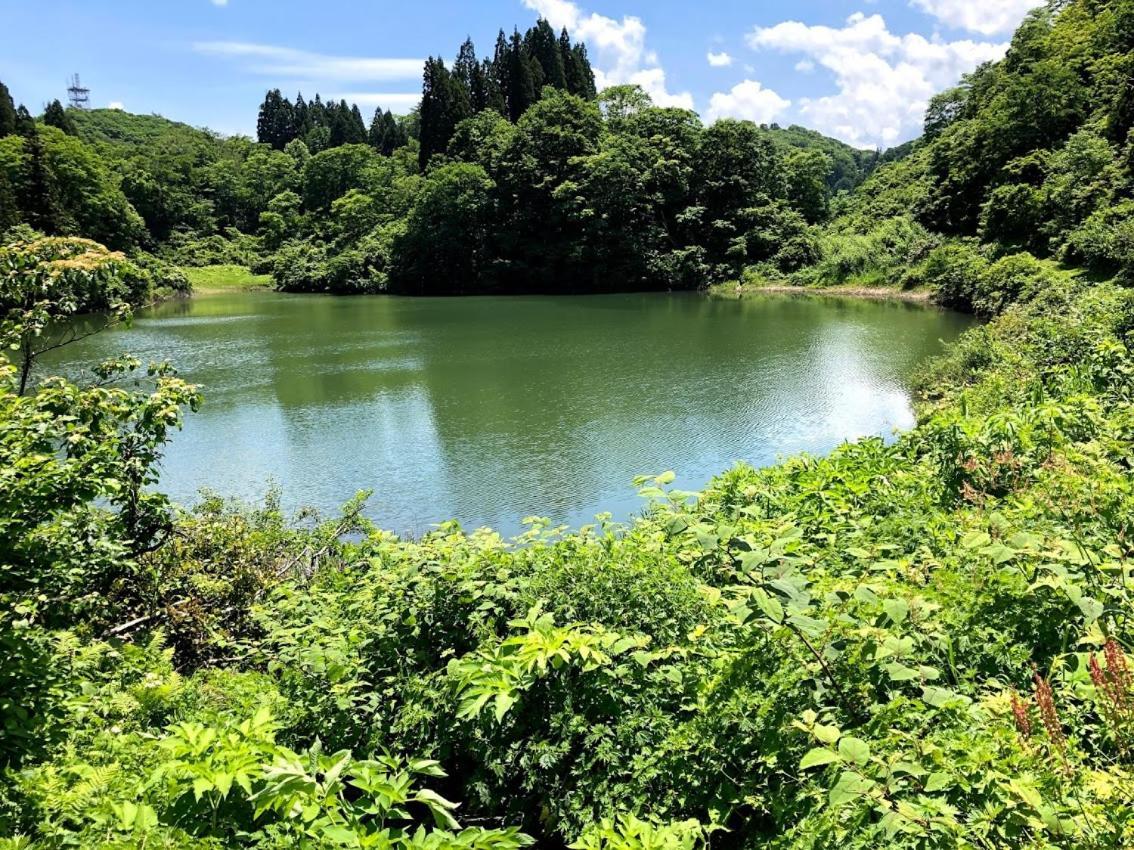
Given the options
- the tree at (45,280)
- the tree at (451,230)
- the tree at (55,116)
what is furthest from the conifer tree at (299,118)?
the tree at (45,280)

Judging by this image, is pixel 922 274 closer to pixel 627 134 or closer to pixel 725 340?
pixel 725 340

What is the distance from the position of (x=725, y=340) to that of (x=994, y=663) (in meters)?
22.3

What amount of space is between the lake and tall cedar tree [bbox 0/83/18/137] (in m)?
33.3

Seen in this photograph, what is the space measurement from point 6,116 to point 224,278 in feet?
58.0

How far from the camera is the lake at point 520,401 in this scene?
1162 cm

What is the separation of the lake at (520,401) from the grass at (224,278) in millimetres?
29091

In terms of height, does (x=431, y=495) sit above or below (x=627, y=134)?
below

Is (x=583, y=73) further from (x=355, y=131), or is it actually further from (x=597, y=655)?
(x=597, y=655)

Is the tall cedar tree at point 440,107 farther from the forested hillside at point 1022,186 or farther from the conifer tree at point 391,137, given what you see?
the forested hillside at point 1022,186

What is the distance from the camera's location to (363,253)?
5312 cm

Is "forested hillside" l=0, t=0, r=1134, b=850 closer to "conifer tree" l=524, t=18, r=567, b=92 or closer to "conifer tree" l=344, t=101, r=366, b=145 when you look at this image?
"conifer tree" l=524, t=18, r=567, b=92

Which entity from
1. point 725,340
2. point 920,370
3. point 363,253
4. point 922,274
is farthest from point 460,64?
point 920,370

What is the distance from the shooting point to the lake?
457 inches

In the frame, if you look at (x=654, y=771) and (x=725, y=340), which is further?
(x=725, y=340)
